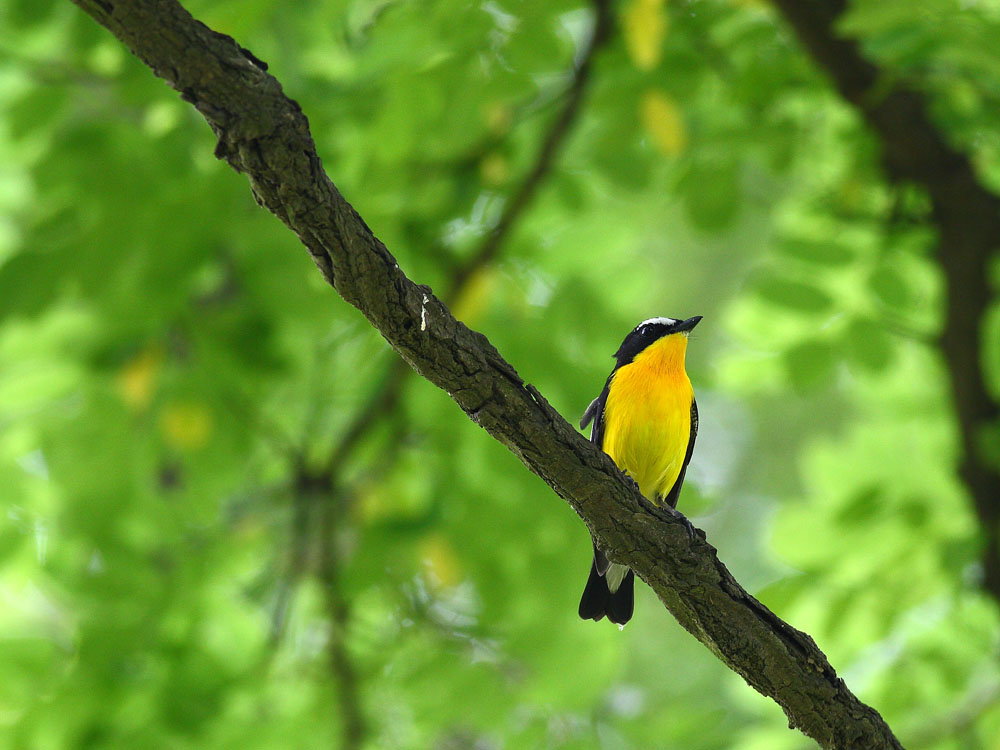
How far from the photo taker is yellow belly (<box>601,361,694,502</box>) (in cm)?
466

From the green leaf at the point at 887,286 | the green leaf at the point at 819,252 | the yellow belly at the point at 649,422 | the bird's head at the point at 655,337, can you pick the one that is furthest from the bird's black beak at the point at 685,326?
the green leaf at the point at 887,286

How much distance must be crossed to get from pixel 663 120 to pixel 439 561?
3.00m

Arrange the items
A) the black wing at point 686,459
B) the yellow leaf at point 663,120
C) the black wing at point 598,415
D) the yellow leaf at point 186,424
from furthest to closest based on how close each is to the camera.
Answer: the yellow leaf at point 186,424, the yellow leaf at point 663,120, the black wing at point 686,459, the black wing at point 598,415

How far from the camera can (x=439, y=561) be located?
6.22 m

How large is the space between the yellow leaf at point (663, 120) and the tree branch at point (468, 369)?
3.23 m

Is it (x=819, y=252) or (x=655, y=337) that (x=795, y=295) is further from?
(x=655, y=337)

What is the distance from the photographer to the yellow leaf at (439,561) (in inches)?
240

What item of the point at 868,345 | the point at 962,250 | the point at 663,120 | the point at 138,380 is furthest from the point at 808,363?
the point at 138,380

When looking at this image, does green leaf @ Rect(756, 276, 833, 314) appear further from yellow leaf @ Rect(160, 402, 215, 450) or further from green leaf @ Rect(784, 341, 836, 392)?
yellow leaf @ Rect(160, 402, 215, 450)

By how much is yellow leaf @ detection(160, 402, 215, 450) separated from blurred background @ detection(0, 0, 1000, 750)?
0.9 inches

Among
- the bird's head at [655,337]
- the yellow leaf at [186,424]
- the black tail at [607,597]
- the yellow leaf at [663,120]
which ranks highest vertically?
the yellow leaf at [663,120]

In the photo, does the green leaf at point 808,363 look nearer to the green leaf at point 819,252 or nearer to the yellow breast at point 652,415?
the green leaf at point 819,252

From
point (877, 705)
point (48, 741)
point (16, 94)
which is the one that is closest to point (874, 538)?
point (877, 705)

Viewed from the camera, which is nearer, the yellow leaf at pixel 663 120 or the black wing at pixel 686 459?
the black wing at pixel 686 459
